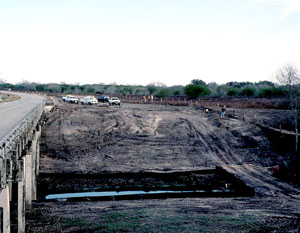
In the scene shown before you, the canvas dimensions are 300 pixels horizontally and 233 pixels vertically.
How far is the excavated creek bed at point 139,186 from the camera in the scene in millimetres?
22833

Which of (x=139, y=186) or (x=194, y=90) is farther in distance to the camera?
(x=194, y=90)

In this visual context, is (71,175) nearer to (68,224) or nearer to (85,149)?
(85,149)

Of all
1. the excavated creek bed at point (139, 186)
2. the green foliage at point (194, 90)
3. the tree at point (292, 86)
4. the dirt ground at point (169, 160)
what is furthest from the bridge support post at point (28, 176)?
the green foliage at point (194, 90)

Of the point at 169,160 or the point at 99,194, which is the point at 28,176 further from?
the point at 169,160

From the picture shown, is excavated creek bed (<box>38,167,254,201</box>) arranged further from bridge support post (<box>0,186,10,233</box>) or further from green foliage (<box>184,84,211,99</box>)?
green foliage (<box>184,84,211,99</box>)

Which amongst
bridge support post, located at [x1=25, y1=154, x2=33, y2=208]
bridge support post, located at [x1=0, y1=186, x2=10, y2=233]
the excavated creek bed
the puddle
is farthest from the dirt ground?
bridge support post, located at [x1=0, y1=186, x2=10, y2=233]

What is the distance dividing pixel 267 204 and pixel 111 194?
34.8 feet

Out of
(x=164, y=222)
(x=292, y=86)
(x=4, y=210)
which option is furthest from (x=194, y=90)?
(x=4, y=210)

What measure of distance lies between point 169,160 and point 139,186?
7713mm

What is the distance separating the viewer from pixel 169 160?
32.3m

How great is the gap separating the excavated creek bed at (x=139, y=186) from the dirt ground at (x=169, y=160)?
0.92m

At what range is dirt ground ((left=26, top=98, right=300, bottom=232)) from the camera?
16.3 metres

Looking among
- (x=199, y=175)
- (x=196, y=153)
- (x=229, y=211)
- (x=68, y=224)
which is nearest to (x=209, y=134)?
(x=196, y=153)

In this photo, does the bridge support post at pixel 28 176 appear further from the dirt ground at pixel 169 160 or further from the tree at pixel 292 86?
the tree at pixel 292 86
